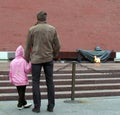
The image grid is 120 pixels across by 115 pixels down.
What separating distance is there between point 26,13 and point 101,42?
11.8 ft

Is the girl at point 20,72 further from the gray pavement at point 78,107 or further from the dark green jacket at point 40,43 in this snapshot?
the gray pavement at point 78,107

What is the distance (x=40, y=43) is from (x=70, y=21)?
10.2 m

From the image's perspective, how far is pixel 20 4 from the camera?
16.7 metres

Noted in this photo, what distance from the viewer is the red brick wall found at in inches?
656

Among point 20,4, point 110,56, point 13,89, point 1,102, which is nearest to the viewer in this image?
point 1,102

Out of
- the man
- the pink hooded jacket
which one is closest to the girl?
the pink hooded jacket

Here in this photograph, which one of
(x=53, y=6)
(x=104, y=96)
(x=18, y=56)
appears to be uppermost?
(x=53, y=6)

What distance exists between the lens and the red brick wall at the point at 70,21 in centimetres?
1666

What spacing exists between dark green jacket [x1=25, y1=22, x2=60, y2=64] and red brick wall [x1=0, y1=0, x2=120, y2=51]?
30.8ft

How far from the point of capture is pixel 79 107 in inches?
320

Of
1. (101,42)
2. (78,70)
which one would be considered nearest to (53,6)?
(101,42)

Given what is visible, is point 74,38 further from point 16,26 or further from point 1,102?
point 1,102

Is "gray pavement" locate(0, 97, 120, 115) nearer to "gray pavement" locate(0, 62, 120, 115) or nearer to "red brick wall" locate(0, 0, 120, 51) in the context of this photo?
"gray pavement" locate(0, 62, 120, 115)

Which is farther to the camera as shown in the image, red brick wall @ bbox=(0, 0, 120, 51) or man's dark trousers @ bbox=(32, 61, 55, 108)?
red brick wall @ bbox=(0, 0, 120, 51)
